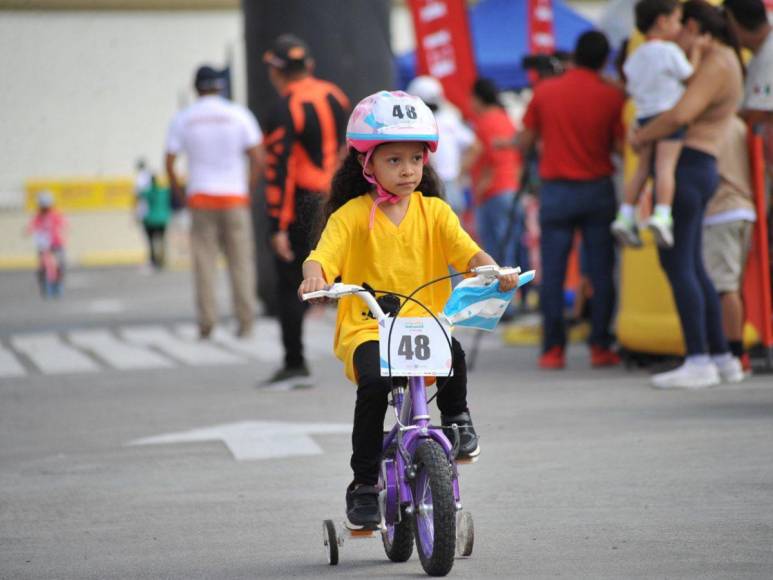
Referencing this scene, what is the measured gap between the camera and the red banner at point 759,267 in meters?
10.4

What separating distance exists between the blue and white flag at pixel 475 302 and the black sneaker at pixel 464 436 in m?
0.36

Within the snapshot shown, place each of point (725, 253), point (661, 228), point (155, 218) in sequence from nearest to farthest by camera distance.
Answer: point (661, 228) → point (725, 253) → point (155, 218)

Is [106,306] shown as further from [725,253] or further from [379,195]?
[379,195]

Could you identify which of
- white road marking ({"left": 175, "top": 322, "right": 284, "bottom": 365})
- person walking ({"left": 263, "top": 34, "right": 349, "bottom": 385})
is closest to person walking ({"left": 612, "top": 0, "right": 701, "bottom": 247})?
person walking ({"left": 263, "top": 34, "right": 349, "bottom": 385})

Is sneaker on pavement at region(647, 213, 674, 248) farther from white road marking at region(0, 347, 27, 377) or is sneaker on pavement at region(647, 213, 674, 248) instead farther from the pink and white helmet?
white road marking at region(0, 347, 27, 377)

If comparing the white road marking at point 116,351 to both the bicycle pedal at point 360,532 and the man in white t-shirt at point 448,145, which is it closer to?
the man in white t-shirt at point 448,145

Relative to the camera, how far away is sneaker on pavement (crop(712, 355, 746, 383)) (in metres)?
10.1

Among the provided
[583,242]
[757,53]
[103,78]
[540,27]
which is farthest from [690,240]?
[103,78]

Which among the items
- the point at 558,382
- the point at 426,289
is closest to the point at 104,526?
the point at 426,289

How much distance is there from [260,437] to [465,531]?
3.34 m

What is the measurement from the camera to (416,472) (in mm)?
5406

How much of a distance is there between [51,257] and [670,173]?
50.4 feet

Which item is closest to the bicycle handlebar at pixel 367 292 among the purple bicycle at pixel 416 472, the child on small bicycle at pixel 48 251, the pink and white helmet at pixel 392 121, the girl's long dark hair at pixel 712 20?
the purple bicycle at pixel 416 472

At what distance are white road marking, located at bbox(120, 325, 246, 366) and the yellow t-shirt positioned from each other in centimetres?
733
